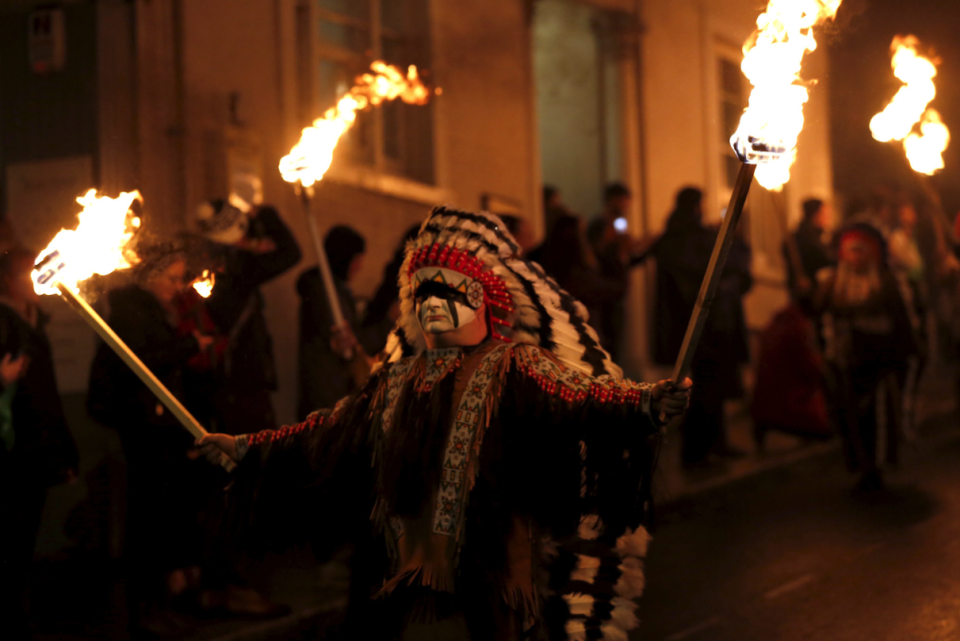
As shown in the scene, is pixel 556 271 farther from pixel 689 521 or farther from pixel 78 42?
pixel 78 42

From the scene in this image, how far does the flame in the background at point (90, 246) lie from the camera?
439 centimetres

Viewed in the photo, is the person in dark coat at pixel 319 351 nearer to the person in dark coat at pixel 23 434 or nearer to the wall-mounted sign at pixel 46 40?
the person in dark coat at pixel 23 434

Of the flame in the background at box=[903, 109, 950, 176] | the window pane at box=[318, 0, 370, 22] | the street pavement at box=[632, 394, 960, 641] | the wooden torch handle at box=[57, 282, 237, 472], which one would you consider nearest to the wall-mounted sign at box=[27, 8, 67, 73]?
the window pane at box=[318, 0, 370, 22]

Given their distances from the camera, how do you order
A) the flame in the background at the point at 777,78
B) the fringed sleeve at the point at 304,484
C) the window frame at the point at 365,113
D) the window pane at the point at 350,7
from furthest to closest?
the window pane at the point at 350,7
the window frame at the point at 365,113
the fringed sleeve at the point at 304,484
the flame in the background at the point at 777,78

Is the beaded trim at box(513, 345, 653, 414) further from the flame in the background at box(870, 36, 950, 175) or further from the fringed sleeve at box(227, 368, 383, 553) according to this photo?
the flame in the background at box(870, 36, 950, 175)

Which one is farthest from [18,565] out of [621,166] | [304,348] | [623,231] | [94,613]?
[621,166]

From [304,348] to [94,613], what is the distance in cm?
215

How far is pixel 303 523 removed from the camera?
186 inches

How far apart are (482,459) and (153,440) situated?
7.42 ft

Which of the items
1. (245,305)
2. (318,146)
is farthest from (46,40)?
(318,146)

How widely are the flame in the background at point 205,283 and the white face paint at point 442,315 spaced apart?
4.11 feet

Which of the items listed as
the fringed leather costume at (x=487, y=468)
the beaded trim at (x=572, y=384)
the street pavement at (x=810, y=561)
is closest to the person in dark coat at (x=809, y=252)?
the street pavement at (x=810, y=561)

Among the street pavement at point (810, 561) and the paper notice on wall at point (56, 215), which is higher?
the paper notice on wall at point (56, 215)

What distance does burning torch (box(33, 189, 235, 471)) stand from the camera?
439 cm
